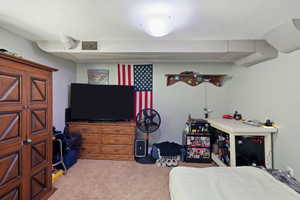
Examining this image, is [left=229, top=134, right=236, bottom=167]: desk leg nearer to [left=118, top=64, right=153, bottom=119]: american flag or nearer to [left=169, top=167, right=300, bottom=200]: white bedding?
[left=169, top=167, right=300, bottom=200]: white bedding

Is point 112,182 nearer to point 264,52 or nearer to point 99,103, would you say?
point 99,103

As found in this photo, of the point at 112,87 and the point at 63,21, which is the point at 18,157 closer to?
the point at 63,21

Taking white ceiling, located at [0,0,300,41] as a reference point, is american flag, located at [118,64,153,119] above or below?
below

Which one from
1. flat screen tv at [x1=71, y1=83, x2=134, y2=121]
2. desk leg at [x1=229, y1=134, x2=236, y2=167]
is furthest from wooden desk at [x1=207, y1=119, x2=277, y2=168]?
flat screen tv at [x1=71, y1=83, x2=134, y2=121]

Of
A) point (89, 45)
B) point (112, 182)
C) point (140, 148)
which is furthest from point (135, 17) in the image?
point (140, 148)

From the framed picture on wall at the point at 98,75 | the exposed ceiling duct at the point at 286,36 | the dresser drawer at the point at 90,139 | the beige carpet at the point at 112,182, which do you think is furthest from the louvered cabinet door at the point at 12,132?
the exposed ceiling duct at the point at 286,36

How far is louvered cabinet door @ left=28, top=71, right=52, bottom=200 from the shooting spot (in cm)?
169

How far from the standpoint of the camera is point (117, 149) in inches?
121

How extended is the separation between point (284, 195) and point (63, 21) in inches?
103

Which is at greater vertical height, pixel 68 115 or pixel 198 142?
pixel 68 115

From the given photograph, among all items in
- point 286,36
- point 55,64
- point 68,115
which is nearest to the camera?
point 286,36

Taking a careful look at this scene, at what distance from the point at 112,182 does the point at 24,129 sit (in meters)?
1.41

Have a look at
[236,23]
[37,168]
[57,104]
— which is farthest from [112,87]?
[236,23]

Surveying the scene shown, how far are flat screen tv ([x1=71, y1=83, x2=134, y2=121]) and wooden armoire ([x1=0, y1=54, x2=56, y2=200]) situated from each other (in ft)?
3.99
